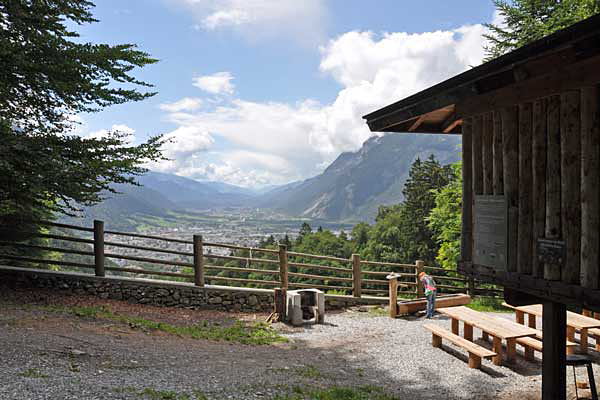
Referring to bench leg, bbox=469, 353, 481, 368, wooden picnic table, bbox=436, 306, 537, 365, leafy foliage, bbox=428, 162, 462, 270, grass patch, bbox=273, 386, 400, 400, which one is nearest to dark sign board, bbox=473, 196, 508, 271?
grass patch, bbox=273, 386, 400, 400

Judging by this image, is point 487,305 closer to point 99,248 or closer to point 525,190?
point 525,190

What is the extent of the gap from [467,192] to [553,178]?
5.08 feet

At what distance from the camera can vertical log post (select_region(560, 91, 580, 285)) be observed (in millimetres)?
4195

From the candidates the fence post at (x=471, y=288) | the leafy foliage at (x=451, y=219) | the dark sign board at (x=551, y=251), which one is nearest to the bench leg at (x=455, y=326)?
the dark sign board at (x=551, y=251)

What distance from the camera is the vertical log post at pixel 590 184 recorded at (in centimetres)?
400

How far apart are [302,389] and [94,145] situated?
8458 mm

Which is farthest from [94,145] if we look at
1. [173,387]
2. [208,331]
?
[173,387]

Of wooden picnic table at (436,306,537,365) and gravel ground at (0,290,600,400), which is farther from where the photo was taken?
wooden picnic table at (436,306,537,365)

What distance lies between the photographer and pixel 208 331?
9570mm

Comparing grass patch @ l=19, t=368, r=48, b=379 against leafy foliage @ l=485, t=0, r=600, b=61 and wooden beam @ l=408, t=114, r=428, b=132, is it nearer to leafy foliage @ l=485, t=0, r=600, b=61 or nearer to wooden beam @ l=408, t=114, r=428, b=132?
wooden beam @ l=408, t=114, r=428, b=132

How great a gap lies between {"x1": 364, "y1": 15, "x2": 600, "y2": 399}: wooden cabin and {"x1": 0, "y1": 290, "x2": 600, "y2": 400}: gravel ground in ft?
7.80

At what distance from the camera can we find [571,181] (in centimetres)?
423

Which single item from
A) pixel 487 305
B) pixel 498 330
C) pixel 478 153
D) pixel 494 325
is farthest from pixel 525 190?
pixel 487 305

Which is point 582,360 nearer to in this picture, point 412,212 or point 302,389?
point 302,389
